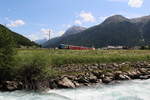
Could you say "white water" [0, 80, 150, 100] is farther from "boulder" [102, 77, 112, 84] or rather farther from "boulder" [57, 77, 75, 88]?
"boulder" [102, 77, 112, 84]

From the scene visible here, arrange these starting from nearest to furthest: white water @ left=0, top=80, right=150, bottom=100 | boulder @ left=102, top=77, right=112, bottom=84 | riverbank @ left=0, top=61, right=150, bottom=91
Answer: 1. white water @ left=0, top=80, right=150, bottom=100
2. riverbank @ left=0, top=61, right=150, bottom=91
3. boulder @ left=102, top=77, right=112, bottom=84

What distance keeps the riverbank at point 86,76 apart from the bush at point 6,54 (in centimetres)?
167

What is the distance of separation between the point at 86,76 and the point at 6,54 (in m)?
13.0

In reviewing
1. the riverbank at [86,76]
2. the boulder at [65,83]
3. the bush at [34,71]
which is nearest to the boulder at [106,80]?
the riverbank at [86,76]

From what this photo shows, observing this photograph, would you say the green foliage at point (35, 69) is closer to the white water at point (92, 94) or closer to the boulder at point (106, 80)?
the white water at point (92, 94)

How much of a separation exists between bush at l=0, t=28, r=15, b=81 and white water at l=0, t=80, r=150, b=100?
4849 millimetres

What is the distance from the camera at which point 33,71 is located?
124 ft

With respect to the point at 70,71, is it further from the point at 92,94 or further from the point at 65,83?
the point at 92,94

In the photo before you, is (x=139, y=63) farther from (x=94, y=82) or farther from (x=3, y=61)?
(x=3, y=61)

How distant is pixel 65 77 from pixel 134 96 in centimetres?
1154

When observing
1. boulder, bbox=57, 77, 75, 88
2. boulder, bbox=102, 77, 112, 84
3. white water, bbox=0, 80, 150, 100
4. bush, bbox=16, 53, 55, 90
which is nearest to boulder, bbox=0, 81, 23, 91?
bush, bbox=16, 53, 55, 90

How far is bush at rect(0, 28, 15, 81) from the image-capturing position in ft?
129

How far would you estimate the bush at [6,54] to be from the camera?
1544 inches

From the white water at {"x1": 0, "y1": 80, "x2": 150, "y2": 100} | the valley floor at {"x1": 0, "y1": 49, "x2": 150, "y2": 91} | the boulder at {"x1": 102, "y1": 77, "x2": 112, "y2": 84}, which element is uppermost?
the valley floor at {"x1": 0, "y1": 49, "x2": 150, "y2": 91}
